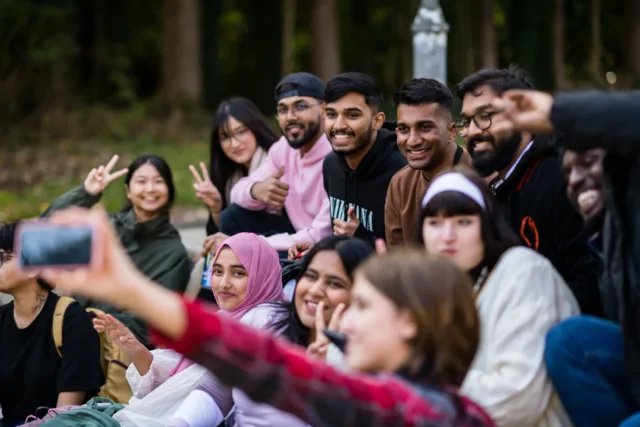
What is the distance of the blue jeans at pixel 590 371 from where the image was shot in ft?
11.5

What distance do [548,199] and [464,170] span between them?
51 cm

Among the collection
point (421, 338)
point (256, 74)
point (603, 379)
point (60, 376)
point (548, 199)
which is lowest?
point (60, 376)

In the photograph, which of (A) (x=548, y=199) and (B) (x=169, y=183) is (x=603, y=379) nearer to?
(A) (x=548, y=199)

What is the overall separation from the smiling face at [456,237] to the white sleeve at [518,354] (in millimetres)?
151

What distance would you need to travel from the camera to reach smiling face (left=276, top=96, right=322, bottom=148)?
6812 mm

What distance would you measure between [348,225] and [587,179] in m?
1.93

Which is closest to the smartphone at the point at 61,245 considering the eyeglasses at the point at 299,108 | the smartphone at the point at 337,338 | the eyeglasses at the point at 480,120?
the smartphone at the point at 337,338

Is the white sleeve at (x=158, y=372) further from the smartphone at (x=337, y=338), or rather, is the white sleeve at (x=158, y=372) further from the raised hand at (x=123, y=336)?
the smartphone at (x=337, y=338)

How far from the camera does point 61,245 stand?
107 inches

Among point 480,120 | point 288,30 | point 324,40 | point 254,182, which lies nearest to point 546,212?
point 480,120

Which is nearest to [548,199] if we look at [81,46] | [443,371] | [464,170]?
[464,170]

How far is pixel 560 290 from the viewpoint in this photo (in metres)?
3.67

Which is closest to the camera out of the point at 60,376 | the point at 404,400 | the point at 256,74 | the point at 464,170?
the point at 404,400

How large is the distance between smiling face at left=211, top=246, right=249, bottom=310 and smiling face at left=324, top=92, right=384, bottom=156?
107 cm
